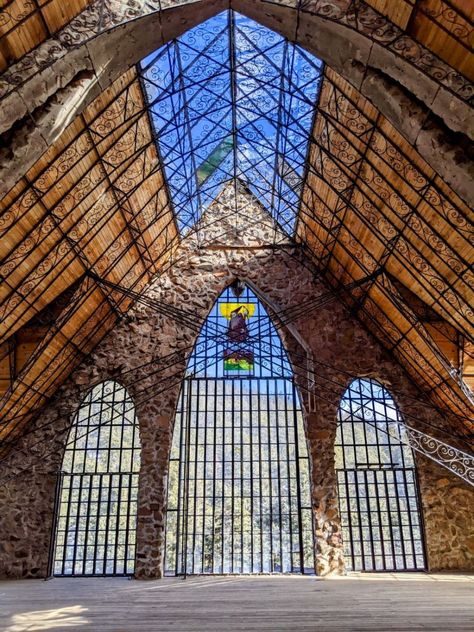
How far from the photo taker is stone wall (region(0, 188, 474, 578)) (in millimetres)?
14109

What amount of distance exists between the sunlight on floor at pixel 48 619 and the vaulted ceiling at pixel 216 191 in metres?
6.41

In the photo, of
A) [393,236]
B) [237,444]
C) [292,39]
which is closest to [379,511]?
[237,444]

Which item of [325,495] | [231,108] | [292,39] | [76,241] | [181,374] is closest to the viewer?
[292,39]

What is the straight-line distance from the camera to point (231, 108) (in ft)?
43.5

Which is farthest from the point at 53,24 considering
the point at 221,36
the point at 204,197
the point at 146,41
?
the point at 204,197

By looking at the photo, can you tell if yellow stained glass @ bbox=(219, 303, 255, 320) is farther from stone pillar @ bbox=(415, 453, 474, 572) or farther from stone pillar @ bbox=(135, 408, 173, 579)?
stone pillar @ bbox=(415, 453, 474, 572)

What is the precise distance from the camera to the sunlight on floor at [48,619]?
6535 millimetres

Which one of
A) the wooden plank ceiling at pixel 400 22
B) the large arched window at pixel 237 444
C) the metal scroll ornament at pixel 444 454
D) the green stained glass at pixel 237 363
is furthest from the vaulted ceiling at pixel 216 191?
the green stained glass at pixel 237 363

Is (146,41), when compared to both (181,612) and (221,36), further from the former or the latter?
(181,612)

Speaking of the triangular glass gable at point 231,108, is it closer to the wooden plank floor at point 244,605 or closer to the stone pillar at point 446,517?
the stone pillar at point 446,517

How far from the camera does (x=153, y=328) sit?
1636 centimetres

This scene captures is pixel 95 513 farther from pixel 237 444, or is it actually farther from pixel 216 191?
pixel 216 191

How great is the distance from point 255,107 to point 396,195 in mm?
4576

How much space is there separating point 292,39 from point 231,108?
19.9 feet
